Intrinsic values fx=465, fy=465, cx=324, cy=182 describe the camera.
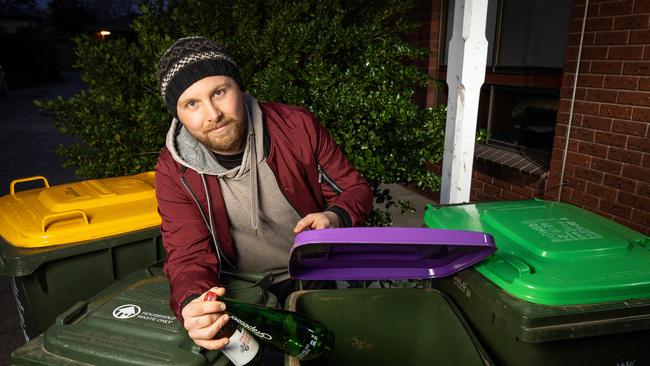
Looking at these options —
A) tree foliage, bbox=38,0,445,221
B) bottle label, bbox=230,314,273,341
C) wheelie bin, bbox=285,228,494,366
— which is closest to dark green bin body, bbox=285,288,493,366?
wheelie bin, bbox=285,228,494,366

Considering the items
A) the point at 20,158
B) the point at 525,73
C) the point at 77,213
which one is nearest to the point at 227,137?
the point at 77,213

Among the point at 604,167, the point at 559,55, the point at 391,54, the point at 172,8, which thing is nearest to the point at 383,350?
the point at 391,54

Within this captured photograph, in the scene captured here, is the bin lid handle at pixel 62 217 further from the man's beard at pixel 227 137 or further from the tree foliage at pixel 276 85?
the tree foliage at pixel 276 85

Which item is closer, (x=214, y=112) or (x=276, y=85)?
(x=214, y=112)

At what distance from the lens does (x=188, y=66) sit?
1850 millimetres

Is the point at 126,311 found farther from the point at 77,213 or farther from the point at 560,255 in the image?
the point at 560,255

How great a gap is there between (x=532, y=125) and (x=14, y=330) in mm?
4495

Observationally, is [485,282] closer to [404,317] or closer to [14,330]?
[404,317]

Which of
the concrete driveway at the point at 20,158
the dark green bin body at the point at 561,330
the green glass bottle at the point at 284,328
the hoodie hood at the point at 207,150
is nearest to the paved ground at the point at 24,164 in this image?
the concrete driveway at the point at 20,158

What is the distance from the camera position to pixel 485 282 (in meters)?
1.55

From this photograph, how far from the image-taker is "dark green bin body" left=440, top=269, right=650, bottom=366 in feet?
4.49

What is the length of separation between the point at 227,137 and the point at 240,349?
0.86 meters

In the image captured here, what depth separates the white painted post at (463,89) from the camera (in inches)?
91.6

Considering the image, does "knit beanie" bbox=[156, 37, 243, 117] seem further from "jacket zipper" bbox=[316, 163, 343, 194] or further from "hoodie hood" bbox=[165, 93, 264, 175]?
"jacket zipper" bbox=[316, 163, 343, 194]
